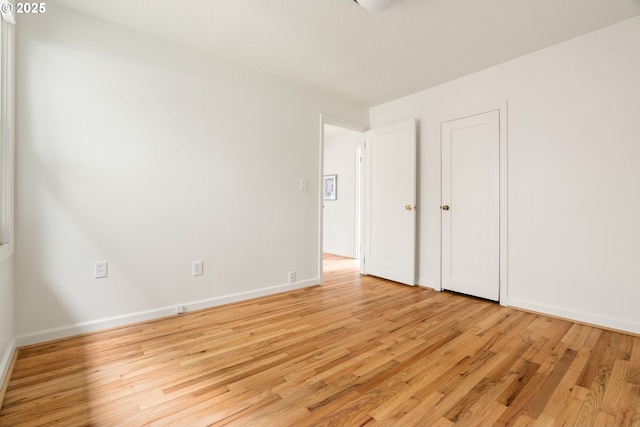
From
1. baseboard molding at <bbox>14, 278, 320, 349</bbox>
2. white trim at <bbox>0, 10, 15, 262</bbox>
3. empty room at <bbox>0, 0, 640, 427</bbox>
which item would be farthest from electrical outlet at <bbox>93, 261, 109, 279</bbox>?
white trim at <bbox>0, 10, 15, 262</bbox>

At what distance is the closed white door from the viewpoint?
9.70 ft

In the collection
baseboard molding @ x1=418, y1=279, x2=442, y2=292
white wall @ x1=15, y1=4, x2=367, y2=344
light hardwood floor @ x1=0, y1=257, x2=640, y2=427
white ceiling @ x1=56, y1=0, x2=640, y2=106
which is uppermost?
white ceiling @ x1=56, y1=0, x2=640, y2=106

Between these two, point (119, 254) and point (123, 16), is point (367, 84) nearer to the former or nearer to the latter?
point (123, 16)

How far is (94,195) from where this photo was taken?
7.21ft

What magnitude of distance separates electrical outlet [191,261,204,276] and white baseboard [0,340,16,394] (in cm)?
118

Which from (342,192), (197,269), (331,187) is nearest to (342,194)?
(342,192)

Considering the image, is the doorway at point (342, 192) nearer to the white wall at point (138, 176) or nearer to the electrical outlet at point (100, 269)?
the white wall at point (138, 176)

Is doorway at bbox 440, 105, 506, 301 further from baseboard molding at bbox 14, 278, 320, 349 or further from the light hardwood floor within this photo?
baseboard molding at bbox 14, 278, 320, 349

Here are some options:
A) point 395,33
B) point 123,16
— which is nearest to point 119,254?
point 123,16

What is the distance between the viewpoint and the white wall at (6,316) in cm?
159

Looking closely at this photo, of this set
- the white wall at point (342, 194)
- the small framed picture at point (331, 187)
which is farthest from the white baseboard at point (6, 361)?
the small framed picture at point (331, 187)

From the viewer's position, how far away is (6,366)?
1.62 metres

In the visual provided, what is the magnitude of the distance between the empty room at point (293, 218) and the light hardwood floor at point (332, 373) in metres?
0.02

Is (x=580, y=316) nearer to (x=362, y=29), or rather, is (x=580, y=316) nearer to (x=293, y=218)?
(x=293, y=218)
